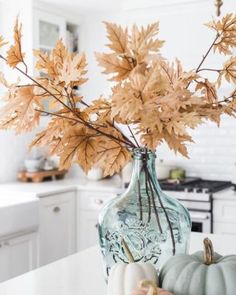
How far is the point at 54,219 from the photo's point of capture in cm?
391

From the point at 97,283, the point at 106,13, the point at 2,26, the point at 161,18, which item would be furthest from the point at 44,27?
the point at 97,283

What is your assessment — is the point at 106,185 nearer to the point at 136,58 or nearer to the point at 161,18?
the point at 161,18

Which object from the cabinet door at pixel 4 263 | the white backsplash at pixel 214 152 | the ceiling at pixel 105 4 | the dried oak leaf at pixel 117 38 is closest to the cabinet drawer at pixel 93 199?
the white backsplash at pixel 214 152

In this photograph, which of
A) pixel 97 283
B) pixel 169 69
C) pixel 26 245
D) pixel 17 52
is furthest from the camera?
pixel 26 245

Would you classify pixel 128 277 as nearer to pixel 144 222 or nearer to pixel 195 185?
pixel 144 222

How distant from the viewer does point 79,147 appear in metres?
1.14

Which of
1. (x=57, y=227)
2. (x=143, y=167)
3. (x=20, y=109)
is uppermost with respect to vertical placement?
(x=20, y=109)

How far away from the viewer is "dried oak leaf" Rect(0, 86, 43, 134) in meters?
1.08

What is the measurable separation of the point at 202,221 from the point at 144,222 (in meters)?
2.48

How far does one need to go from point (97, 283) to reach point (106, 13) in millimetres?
3526

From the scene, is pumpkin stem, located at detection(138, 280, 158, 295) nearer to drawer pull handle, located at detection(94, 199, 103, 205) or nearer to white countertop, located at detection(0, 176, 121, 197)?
white countertop, located at detection(0, 176, 121, 197)

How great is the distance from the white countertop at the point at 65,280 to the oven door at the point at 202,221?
1941 millimetres

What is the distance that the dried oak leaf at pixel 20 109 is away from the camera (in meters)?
1.08

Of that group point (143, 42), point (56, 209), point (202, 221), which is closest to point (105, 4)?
point (56, 209)
